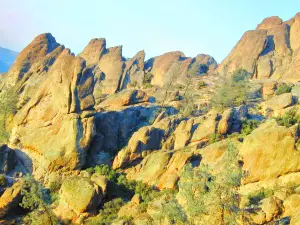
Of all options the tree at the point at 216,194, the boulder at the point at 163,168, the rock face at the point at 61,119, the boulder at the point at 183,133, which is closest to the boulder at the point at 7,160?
the rock face at the point at 61,119

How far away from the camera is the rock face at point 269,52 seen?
275 ft

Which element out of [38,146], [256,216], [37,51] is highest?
[37,51]

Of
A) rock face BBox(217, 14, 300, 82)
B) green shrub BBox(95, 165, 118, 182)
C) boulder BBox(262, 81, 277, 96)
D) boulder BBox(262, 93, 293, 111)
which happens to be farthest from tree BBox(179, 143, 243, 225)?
rock face BBox(217, 14, 300, 82)

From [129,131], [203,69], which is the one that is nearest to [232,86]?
[129,131]

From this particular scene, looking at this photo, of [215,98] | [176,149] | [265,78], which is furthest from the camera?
[265,78]

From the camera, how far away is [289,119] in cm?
4962

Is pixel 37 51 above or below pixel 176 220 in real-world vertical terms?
above

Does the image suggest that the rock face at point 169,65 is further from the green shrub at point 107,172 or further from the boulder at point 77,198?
the boulder at point 77,198

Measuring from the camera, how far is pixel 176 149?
4469cm

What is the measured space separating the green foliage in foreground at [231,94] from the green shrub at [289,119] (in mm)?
10227

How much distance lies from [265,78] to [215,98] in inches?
1103

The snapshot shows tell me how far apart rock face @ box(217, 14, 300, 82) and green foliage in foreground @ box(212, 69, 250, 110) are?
13.1 metres

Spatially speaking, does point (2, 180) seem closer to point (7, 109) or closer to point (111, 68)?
point (7, 109)

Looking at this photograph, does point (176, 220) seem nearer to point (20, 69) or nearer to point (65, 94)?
point (65, 94)
